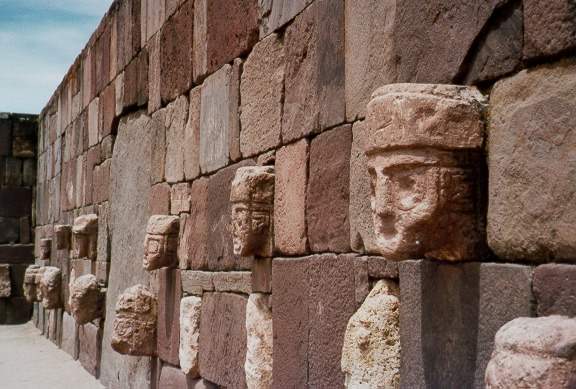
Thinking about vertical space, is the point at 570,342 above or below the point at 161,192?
below

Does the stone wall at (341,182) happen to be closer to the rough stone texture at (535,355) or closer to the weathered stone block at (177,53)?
the weathered stone block at (177,53)

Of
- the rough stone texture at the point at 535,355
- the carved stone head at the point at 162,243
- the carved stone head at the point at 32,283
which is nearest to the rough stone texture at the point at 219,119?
the carved stone head at the point at 162,243

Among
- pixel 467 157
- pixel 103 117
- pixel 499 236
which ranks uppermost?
pixel 103 117

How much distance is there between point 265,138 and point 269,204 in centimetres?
38

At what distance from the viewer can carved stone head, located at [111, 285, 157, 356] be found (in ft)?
20.8

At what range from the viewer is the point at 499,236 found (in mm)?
2531

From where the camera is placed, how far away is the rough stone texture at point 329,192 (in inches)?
142

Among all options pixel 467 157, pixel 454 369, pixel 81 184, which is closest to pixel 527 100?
pixel 467 157

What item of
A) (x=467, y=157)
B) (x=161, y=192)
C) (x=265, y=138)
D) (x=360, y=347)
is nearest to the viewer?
(x=467, y=157)

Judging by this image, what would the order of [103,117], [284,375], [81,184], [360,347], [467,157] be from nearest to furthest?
[467,157], [360,347], [284,375], [103,117], [81,184]

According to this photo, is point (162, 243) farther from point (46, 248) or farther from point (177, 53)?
point (46, 248)

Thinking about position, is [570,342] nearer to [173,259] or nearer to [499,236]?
[499,236]

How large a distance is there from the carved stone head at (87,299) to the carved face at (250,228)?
14.2 feet

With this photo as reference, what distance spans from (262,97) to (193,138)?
138 centimetres
